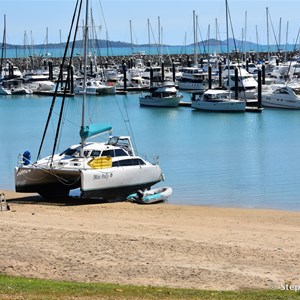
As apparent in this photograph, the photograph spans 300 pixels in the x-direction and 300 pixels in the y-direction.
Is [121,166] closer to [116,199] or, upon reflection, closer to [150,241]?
[116,199]

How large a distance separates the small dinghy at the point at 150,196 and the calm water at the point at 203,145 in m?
0.50

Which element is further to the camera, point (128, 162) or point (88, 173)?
point (128, 162)

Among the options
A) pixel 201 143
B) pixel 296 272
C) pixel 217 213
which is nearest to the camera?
pixel 296 272

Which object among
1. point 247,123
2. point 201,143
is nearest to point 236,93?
point 247,123

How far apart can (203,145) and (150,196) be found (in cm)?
2336

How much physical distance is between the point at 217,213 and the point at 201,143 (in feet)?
88.0

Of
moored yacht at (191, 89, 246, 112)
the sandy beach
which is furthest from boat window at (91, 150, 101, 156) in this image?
moored yacht at (191, 89, 246, 112)

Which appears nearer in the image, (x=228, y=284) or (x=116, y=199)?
(x=228, y=284)

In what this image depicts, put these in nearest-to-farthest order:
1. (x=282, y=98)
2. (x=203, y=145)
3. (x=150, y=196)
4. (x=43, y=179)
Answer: (x=43, y=179)
(x=150, y=196)
(x=203, y=145)
(x=282, y=98)

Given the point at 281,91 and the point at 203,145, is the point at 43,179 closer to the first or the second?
the point at 203,145

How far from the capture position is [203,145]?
5653 cm

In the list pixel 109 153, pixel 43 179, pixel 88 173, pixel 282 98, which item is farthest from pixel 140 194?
pixel 282 98

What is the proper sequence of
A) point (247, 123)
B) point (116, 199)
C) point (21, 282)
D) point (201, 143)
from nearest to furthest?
point (21, 282) < point (116, 199) < point (201, 143) < point (247, 123)

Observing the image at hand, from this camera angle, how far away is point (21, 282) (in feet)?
56.2
